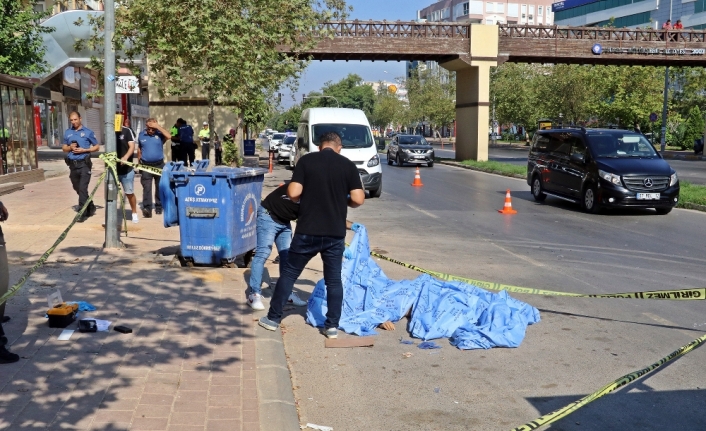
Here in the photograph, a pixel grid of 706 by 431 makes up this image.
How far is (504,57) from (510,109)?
1253 inches

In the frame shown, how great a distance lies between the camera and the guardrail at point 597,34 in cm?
3694

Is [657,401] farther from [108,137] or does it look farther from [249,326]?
[108,137]

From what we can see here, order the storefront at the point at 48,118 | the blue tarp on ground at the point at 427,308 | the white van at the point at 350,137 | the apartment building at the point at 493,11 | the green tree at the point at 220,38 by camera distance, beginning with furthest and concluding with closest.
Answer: the apartment building at the point at 493,11 → the storefront at the point at 48,118 → the white van at the point at 350,137 → the green tree at the point at 220,38 → the blue tarp on ground at the point at 427,308

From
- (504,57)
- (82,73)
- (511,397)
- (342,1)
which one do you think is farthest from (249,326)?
(82,73)

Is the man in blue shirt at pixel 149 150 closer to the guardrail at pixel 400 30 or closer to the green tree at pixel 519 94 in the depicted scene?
the guardrail at pixel 400 30

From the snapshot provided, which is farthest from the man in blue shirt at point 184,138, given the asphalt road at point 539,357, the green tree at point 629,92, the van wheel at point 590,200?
the green tree at point 629,92

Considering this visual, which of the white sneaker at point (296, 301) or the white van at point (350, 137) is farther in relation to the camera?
the white van at point (350, 137)

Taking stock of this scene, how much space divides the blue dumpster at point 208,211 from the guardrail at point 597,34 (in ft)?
100

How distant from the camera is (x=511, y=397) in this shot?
5.24 m

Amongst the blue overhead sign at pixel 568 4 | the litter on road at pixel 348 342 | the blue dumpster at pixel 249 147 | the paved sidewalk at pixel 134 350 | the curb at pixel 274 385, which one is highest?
the blue overhead sign at pixel 568 4

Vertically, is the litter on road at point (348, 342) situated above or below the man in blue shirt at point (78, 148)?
below

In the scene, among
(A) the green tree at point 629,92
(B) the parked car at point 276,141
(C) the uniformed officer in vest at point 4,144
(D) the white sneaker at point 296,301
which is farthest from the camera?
(A) the green tree at point 629,92

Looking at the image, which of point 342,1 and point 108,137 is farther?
point 342,1

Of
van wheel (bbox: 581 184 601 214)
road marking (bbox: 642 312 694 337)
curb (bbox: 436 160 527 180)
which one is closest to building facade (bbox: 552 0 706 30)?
curb (bbox: 436 160 527 180)
